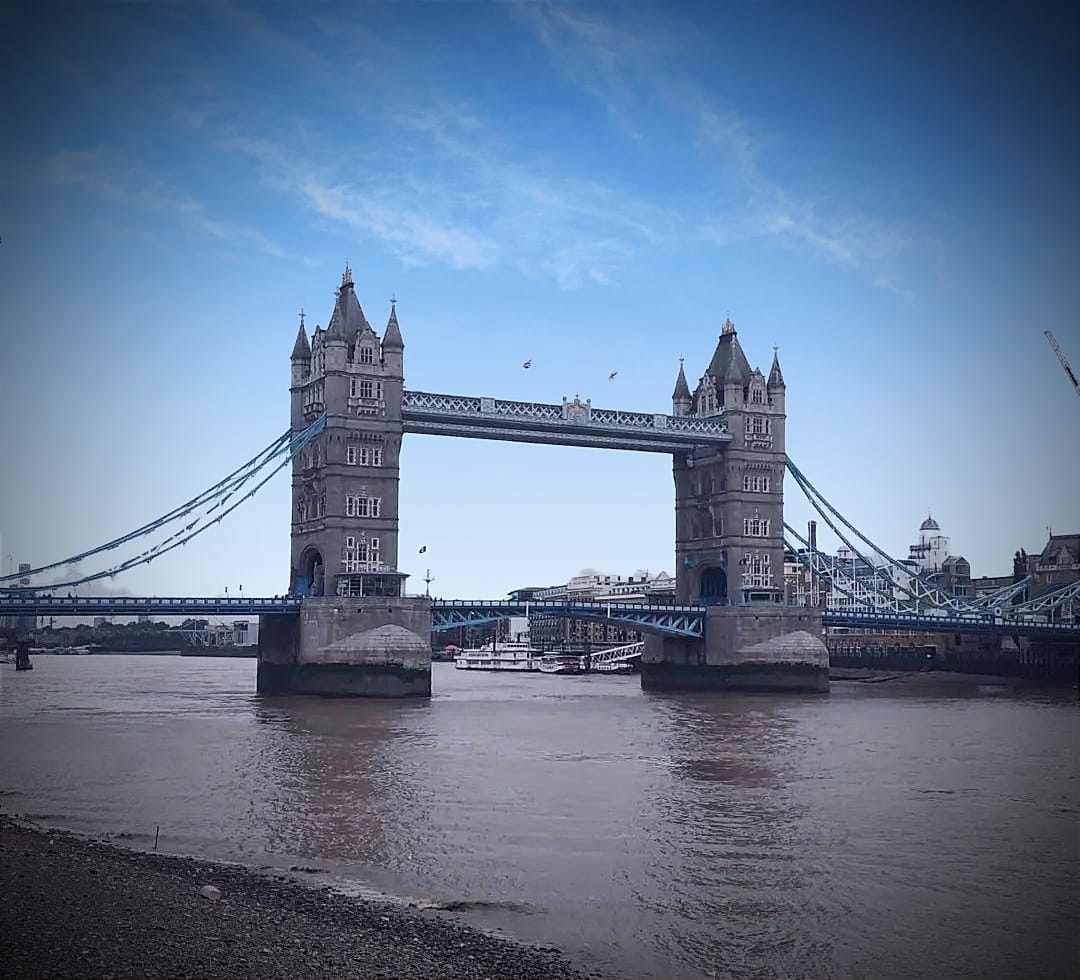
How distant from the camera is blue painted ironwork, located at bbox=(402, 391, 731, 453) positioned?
71.1m

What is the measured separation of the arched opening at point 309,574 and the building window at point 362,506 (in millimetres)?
3705

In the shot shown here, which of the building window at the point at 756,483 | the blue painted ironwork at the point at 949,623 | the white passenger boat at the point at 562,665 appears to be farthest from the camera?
the white passenger boat at the point at 562,665

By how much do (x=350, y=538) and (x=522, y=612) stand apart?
1227cm

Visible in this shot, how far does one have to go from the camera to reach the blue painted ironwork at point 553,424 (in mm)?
71062

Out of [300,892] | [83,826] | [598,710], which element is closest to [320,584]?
[598,710]

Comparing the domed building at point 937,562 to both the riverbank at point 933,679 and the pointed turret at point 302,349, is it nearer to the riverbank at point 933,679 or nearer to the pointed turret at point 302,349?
the riverbank at point 933,679

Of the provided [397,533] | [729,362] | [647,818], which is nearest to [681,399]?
[729,362]

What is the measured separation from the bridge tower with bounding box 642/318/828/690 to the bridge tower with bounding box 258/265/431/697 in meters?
21.4

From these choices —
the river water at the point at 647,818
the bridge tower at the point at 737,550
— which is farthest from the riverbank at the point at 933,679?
the river water at the point at 647,818

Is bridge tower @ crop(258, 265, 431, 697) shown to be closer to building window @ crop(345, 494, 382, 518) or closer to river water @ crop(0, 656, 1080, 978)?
building window @ crop(345, 494, 382, 518)

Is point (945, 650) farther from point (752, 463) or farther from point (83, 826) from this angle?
point (83, 826)

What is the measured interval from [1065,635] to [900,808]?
230ft

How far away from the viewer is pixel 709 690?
254ft

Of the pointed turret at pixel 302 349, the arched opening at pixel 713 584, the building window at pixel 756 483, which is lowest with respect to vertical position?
the arched opening at pixel 713 584
